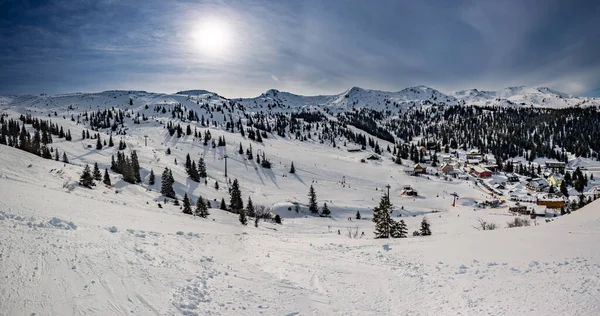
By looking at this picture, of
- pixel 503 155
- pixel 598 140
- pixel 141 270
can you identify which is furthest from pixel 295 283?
pixel 598 140

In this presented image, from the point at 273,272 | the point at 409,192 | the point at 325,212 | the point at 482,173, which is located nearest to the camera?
the point at 273,272

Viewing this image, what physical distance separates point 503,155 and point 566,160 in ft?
94.3

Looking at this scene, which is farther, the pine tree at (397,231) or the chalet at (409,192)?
the chalet at (409,192)

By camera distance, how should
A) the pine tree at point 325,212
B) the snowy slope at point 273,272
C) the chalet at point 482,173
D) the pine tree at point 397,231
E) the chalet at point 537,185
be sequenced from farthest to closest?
the chalet at point 482,173
the chalet at point 537,185
the pine tree at point 325,212
the pine tree at point 397,231
the snowy slope at point 273,272

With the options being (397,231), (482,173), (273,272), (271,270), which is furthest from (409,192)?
(273,272)

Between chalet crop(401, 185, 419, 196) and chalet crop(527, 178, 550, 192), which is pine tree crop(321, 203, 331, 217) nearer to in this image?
chalet crop(401, 185, 419, 196)

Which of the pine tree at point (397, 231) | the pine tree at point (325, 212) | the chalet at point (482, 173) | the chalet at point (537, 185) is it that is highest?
the chalet at point (482, 173)

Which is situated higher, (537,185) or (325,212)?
(537,185)

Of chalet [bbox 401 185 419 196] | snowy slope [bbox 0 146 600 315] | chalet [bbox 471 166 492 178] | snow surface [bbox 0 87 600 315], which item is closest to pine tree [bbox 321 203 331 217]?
chalet [bbox 401 185 419 196]

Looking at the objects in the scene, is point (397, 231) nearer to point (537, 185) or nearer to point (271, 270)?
point (271, 270)

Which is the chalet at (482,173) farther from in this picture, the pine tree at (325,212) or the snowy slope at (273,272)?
the snowy slope at (273,272)

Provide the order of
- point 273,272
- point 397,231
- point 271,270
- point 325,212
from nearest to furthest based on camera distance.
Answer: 1. point 273,272
2. point 271,270
3. point 397,231
4. point 325,212

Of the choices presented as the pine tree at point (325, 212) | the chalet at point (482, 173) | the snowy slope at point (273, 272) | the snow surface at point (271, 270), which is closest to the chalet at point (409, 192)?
the pine tree at point (325, 212)

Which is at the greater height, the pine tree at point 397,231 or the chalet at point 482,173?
the chalet at point 482,173
